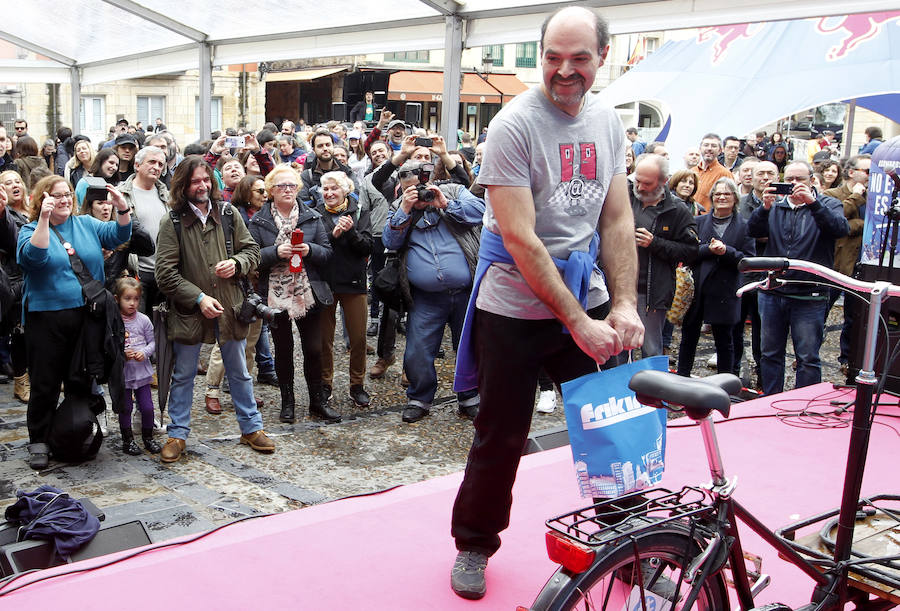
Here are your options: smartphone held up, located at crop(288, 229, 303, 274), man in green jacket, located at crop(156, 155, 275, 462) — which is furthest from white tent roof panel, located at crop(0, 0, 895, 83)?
man in green jacket, located at crop(156, 155, 275, 462)

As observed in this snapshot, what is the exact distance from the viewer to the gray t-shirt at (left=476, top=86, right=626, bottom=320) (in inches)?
98.5

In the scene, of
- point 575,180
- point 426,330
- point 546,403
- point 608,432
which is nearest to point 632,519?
point 608,432

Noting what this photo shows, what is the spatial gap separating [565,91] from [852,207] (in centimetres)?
614

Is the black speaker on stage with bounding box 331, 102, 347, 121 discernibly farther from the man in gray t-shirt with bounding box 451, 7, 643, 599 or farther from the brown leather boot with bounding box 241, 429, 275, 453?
the man in gray t-shirt with bounding box 451, 7, 643, 599

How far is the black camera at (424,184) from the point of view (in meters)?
5.86

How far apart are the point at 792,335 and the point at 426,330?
2.48 m

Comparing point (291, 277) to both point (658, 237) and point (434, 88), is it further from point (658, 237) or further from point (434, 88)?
point (434, 88)

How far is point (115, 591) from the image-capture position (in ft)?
9.43

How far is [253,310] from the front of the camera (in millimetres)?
5262

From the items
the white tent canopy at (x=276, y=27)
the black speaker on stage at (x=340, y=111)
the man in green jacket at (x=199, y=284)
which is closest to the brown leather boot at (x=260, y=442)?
the man in green jacket at (x=199, y=284)

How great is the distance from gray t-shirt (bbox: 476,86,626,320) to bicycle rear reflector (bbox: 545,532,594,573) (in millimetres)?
726

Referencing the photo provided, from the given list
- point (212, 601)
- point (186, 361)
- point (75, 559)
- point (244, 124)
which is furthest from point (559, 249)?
point (244, 124)

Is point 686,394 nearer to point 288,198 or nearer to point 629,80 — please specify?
point 288,198

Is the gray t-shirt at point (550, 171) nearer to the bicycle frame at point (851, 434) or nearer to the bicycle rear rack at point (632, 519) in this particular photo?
the bicycle frame at point (851, 434)
